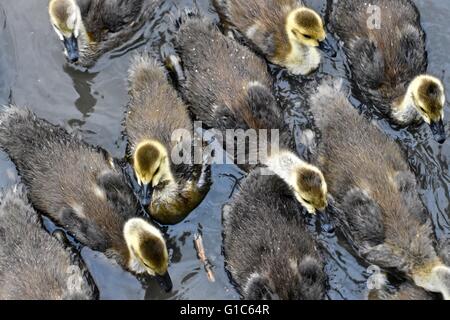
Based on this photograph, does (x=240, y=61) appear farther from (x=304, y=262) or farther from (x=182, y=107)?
(x=304, y=262)

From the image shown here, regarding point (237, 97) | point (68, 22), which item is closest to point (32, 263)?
point (237, 97)

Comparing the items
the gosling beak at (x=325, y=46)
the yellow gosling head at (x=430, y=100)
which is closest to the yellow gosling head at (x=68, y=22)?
the gosling beak at (x=325, y=46)

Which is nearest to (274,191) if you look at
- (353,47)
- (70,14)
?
(353,47)

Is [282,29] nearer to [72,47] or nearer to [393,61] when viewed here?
[393,61]

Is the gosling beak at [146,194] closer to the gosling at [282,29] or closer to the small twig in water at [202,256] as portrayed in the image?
the small twig in water at [202,256]

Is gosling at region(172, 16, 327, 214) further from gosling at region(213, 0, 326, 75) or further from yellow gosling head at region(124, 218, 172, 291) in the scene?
yellow gosling head at region(124, 218, 172, 291)
